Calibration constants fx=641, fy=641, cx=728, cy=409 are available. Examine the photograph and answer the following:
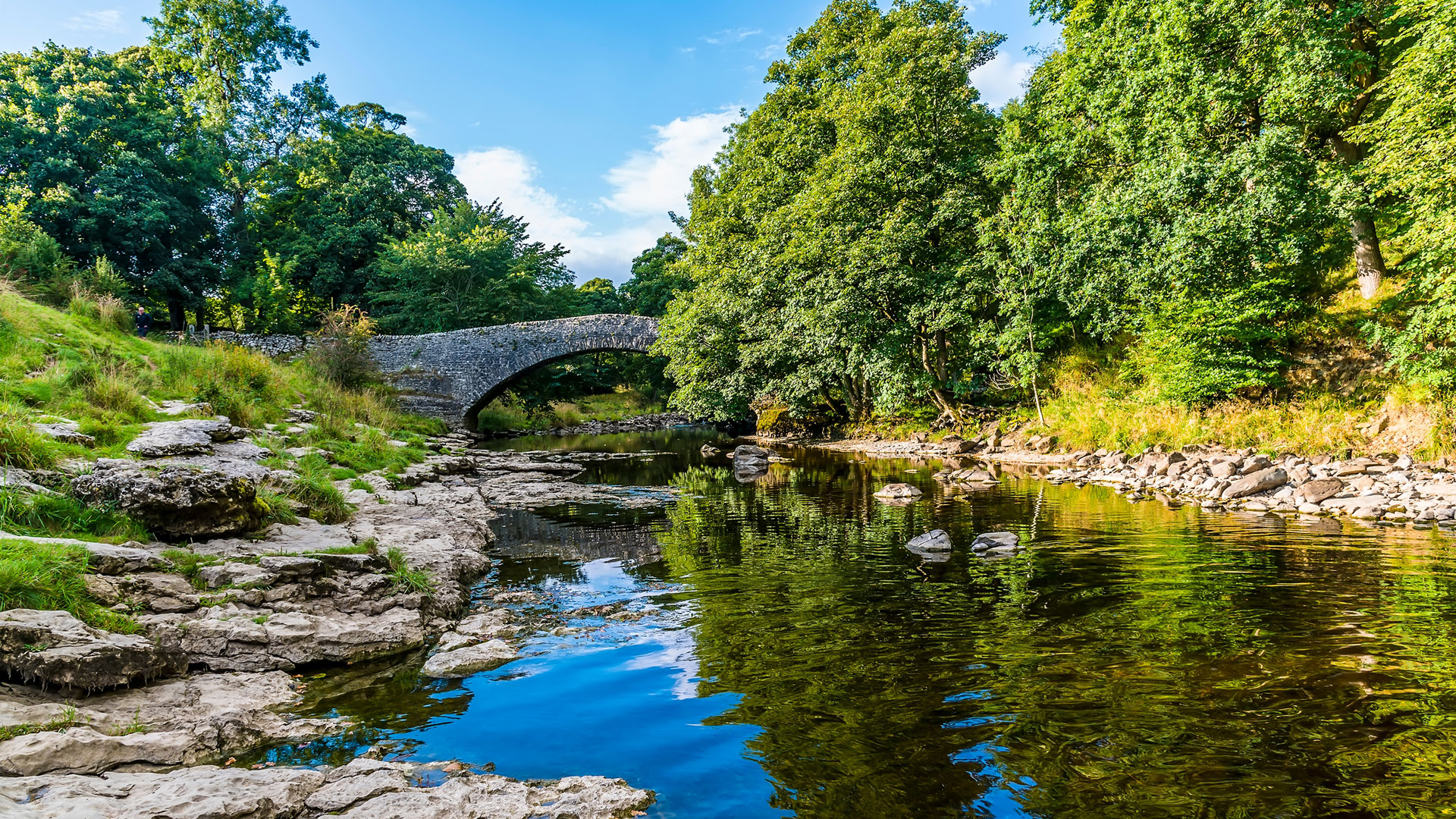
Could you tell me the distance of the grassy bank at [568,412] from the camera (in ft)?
141

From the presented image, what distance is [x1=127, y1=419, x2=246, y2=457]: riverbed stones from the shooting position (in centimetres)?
834

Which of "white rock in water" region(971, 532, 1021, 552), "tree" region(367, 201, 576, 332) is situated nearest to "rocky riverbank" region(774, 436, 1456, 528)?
"white rock in water" region(971, 532, 1021, 552)

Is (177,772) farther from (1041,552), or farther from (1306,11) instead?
(1306,11)

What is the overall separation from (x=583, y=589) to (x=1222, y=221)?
47.9 ft

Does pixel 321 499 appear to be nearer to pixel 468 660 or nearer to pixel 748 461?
pixel 468 660

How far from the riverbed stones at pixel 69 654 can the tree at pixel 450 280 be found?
129 ft

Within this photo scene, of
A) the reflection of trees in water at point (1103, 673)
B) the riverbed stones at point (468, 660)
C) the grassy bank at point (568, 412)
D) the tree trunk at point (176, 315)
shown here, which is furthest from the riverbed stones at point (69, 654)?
the tree trunk at point (176, 315)

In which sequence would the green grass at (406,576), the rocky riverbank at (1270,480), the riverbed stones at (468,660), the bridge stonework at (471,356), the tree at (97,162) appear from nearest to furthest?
the riverbed stones at (468,660)
the green grass at (406,576)
the rocky riverbank at (1270,480)
the tree at (97,162)
the bridge stonework at (471,356)

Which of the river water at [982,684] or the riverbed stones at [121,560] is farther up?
the riverbed stones at [121,560]

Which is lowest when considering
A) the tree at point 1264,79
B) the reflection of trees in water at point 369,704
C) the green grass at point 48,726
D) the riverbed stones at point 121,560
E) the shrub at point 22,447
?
the reflection of trees in water at point 369,704

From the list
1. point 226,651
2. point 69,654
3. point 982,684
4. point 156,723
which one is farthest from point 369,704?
point 982,684

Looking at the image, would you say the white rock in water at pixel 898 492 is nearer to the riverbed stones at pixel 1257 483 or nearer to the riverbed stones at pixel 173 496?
the riverbed stones at pixel 1257 483

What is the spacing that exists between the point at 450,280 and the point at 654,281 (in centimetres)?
1859

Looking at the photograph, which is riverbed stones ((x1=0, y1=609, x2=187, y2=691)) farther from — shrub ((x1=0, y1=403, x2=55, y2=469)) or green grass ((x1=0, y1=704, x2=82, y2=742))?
shrub ((x1=0, y1=403, x2=55, y2=469))
